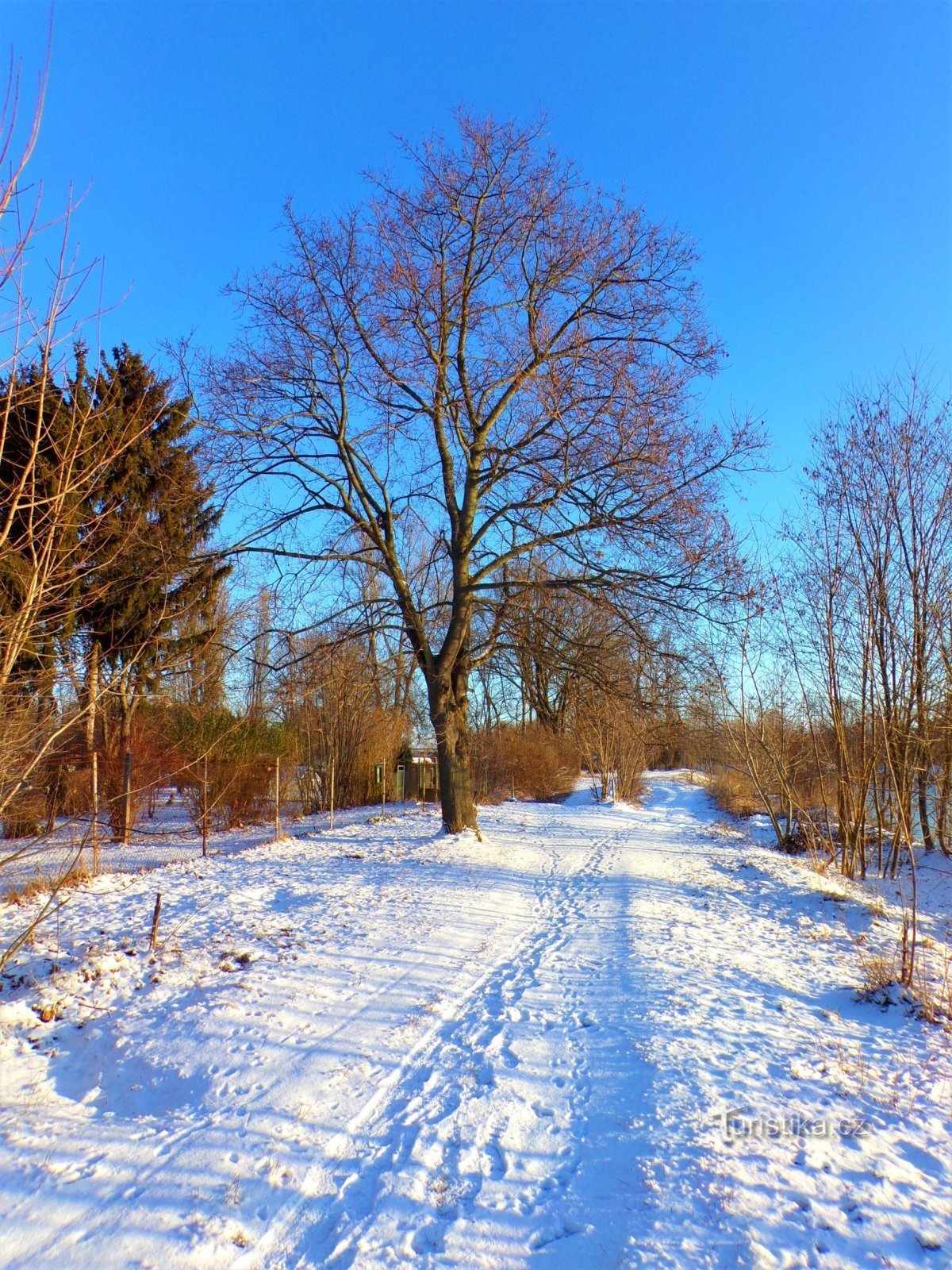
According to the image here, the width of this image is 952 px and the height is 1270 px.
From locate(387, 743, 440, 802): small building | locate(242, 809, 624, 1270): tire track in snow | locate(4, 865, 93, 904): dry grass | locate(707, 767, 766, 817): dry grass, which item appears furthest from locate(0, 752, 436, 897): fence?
locate(707, 767, 766, 817): dry grass

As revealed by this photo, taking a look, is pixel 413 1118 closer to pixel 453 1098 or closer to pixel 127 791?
pixel 453 1098

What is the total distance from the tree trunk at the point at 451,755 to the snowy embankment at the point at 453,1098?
6.64m

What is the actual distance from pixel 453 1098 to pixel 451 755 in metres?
11.1

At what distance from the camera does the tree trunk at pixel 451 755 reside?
15102 mm

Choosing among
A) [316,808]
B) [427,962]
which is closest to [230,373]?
[427,962]

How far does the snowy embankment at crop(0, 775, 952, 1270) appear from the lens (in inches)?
129

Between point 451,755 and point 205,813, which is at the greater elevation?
point 451,755

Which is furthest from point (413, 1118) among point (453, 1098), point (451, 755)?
point (451, 755)

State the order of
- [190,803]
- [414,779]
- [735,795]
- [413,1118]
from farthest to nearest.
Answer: [735,795], [414,779], [190,803], [413,1118]

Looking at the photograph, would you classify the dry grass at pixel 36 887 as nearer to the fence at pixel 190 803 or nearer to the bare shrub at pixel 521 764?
the fence at pixel 190 803

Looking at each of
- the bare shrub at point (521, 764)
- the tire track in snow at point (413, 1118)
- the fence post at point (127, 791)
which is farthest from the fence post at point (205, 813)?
the bare shrub at point (521, 764)

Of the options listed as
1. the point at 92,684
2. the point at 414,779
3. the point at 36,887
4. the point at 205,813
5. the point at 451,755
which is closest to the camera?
the point at 92,684

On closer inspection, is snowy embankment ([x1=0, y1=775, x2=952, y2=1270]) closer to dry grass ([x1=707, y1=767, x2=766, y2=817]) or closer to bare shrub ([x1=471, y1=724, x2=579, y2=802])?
bare shrub ([x1=471, y1=724, x2=579, y2=802])

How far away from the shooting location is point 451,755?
1552 cm
